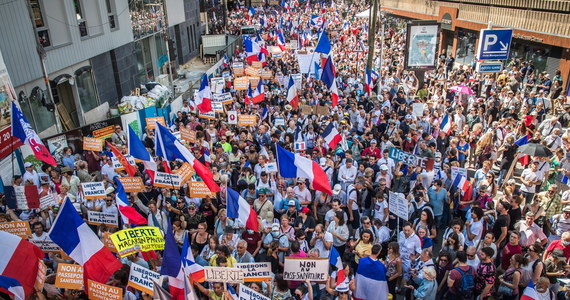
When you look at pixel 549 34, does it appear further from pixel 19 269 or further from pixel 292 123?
pixel 19 269

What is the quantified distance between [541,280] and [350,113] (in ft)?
29.2

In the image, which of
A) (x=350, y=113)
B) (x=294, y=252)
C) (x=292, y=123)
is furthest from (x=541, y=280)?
(x=350, y=113)

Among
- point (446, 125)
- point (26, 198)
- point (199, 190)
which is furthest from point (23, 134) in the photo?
point (446, 125)

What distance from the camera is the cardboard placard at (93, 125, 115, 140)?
12.9m

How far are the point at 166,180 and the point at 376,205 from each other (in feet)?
12.8

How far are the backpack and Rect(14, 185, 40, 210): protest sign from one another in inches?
291

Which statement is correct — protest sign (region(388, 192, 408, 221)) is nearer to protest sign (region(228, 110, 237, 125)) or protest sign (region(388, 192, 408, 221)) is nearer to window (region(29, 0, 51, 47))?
protest sign (region(228, 110, 237, 125))

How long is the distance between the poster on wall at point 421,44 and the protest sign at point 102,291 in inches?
586

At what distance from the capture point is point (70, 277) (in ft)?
19.9

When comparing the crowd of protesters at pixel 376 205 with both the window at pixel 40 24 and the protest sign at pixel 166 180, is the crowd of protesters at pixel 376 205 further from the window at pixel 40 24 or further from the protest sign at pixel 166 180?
the window at pixel 40 24

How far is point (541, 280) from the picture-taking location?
579 centimetres

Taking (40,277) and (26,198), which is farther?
(26,198)

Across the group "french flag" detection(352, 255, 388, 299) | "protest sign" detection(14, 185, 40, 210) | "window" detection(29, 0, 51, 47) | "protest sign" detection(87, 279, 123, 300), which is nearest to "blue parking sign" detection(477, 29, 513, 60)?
"french flag" detection(352, 255, 388, 299)

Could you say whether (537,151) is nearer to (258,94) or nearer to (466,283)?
(466,283)
